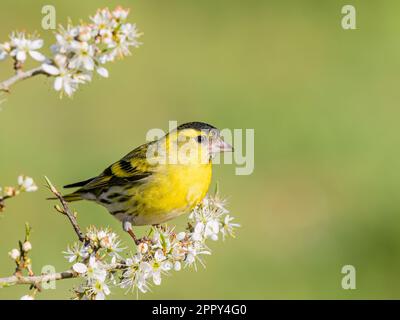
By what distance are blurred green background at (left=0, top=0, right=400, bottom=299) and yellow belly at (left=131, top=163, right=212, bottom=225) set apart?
112 inches

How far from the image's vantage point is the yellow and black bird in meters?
5.73

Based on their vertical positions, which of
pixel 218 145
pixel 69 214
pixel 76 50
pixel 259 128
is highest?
pixel 259 128

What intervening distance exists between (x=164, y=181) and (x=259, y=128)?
608 centimetres

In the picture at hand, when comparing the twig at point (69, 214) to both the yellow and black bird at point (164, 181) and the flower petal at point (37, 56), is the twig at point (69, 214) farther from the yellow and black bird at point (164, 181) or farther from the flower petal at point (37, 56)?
the yellow and black bird at point (164, 181)

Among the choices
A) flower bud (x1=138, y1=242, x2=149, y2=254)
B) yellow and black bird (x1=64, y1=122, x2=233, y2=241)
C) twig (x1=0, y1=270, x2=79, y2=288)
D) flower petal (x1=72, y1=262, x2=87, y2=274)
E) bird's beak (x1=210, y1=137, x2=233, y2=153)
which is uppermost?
bird's beak (x1=210, y1=137, x2=233, y2=153)

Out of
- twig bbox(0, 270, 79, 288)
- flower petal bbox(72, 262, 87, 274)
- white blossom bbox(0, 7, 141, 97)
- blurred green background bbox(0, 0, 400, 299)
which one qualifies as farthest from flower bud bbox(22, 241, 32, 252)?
blurred green background bbox(0, 0, 400, 299)

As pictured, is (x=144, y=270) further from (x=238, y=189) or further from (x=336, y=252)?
(x=238, y=189)

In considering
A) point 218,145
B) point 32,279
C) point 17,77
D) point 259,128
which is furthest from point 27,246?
point 259,128

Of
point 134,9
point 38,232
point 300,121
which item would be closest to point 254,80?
point 300,121

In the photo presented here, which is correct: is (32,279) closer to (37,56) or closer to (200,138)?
(37,56)

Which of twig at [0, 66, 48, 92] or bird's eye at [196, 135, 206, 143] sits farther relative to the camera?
bird's eye at [196, 135, 206, 143]

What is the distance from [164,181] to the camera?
5.88 m

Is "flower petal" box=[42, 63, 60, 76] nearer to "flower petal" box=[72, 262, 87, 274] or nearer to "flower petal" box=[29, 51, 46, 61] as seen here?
"flower petal" box=[29, 51, 46, 61]
